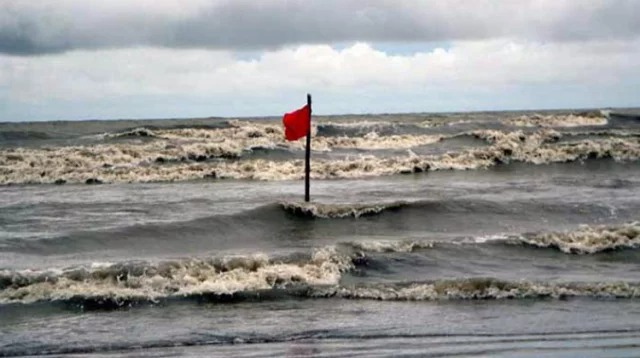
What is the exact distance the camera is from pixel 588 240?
15.7 metres

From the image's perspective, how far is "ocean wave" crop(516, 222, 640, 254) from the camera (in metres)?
15.4

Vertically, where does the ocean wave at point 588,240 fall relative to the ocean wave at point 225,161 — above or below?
below

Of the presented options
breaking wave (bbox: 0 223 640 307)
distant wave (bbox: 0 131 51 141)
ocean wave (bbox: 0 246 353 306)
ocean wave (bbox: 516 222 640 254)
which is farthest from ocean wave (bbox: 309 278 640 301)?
Answer: distant wave (bbox: 0 131 51 141)

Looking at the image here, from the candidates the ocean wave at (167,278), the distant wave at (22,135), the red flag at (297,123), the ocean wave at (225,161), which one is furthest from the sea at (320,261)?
the distant wave at (22,135)

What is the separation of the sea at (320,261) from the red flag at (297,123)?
2.04m

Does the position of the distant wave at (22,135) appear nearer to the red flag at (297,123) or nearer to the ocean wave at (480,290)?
the red flag at (297,123)

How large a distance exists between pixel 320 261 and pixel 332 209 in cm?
572

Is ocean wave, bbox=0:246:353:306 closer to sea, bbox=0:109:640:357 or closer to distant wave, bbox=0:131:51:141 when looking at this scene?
sea, bbox=0:109:640:357

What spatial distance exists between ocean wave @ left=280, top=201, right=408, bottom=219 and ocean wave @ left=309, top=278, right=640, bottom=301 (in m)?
6.94

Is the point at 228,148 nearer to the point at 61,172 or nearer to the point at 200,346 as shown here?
the point at 61,172

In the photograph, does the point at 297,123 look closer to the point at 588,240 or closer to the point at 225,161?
the point at 588,240

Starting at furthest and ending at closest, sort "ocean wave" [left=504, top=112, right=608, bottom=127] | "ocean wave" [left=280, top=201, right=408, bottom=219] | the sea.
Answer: "ocean wave" [left=504, top=112, right=608, bottom=127] → "ocean wave" [left=280, top=201, right=408, bottom=219] → the sea

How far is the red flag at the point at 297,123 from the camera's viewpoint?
18.2m

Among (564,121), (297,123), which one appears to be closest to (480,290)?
(297,123)
